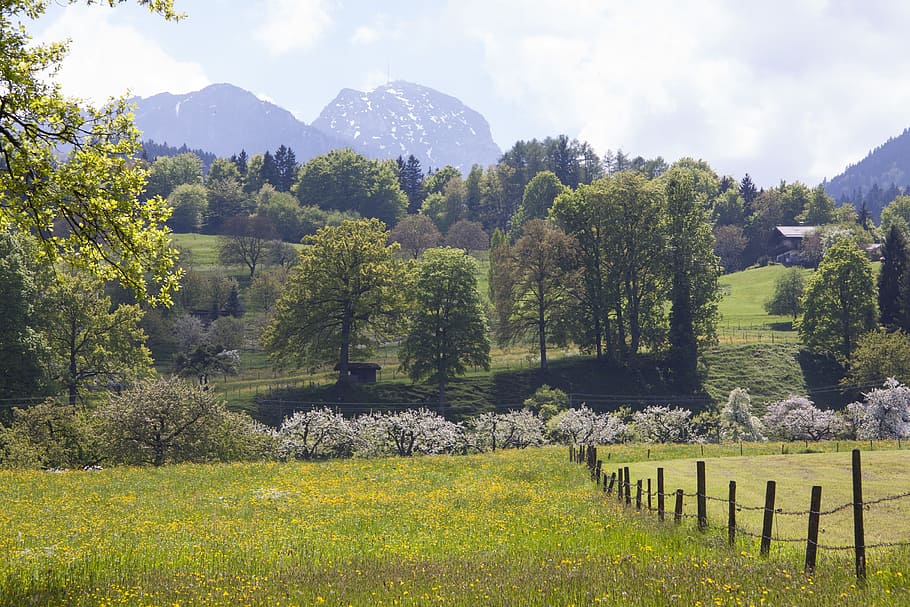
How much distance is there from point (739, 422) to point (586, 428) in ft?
44.6

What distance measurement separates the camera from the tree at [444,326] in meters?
71.3

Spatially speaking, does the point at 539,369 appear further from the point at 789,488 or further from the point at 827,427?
the point at 789,488

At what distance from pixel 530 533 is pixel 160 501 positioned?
13.2m

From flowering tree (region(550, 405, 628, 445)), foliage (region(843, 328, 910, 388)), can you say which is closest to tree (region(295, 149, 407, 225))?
foliage (region(843, 328, 910, 388))

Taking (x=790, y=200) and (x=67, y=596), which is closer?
(x=67, y=596)

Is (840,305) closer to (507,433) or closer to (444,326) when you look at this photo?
(444,326)

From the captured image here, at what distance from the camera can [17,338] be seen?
51.2 meters

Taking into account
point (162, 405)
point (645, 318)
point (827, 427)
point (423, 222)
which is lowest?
point (827, 427)

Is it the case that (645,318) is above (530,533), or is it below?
above

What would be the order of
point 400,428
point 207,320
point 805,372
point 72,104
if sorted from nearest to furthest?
point 72,104 → point 400,428 → point 805,372 → point 207,320

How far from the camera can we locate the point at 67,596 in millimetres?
10602

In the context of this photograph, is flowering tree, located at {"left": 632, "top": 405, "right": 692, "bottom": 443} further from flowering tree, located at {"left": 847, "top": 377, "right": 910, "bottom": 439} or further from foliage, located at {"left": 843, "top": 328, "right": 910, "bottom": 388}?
foliage, located at {"left": 843, "top": 328, "right": 910, "bottom": 388}

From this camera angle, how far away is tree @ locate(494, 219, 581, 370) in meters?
78.9

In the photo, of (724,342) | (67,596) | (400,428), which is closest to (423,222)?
(724,342)
